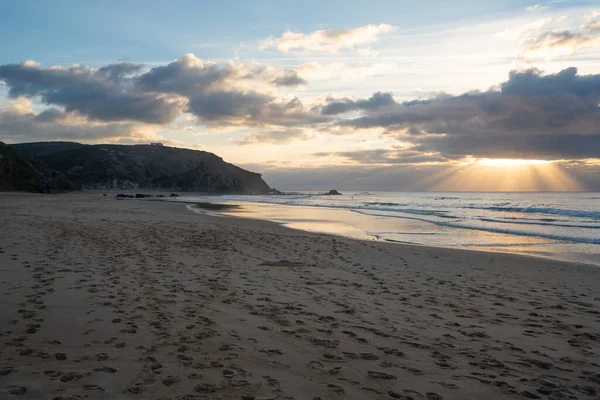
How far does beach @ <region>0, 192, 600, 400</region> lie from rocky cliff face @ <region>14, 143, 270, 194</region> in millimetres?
151918

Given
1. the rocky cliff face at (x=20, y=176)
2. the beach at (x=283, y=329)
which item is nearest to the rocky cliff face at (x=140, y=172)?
the rocky cliff face at (x=20, y=176)

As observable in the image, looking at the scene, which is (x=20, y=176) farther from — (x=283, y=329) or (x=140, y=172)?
(x=140, y=172)

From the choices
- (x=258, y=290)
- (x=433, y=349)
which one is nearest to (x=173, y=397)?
(x=433, y=349)

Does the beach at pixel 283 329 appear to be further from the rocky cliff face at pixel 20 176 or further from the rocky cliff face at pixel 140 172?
the rocky cliff face at pixel 140 172

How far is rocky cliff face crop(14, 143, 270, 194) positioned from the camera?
15638 centimetres

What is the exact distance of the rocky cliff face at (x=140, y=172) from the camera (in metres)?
156

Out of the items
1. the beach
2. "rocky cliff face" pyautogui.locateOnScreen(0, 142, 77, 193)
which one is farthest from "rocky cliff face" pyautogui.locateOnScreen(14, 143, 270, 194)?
the beach

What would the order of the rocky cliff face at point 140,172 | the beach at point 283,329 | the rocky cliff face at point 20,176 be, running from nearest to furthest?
the beach at point 283,329 < the rocky cliff face at point 20,176 < the rocky cliff face at point 140,172

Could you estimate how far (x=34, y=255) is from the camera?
988 centimetres

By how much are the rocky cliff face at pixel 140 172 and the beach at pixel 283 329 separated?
152m

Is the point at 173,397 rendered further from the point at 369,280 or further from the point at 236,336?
the point at 369,280

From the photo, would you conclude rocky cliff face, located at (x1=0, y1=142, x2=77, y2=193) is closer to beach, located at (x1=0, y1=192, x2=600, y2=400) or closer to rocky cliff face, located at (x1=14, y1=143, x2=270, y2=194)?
beach, located at (x1=0, y1=192, x2=600, y2=400)

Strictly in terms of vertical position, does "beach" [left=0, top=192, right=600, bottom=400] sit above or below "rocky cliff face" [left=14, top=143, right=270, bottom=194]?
below

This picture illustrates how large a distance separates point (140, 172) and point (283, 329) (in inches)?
7327
